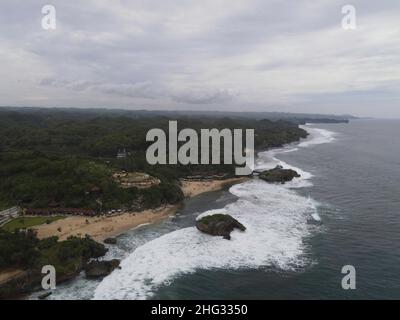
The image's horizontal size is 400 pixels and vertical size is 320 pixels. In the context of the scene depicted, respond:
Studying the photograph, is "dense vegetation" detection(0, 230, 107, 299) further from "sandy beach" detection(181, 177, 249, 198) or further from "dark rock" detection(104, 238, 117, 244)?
"sandy beach" detection(181, 177, 249, 198)

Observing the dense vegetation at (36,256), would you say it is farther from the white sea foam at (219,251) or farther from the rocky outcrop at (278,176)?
the rocky outcrop at (278,176)

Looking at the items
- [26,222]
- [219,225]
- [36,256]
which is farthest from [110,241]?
[219,225]

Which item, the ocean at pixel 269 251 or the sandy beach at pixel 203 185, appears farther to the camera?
the sandy beach at pixel 203 185


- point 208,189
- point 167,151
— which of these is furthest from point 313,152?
point 208,189

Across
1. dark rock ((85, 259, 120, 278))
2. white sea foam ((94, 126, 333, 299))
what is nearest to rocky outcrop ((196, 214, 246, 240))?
white sea foam ((94, 126, 333, 299))

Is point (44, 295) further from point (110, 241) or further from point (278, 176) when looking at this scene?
point (278, 176)

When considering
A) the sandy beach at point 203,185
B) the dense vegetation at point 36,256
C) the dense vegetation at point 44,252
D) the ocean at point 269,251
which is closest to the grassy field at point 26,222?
the dense vegetation at point 36,256
